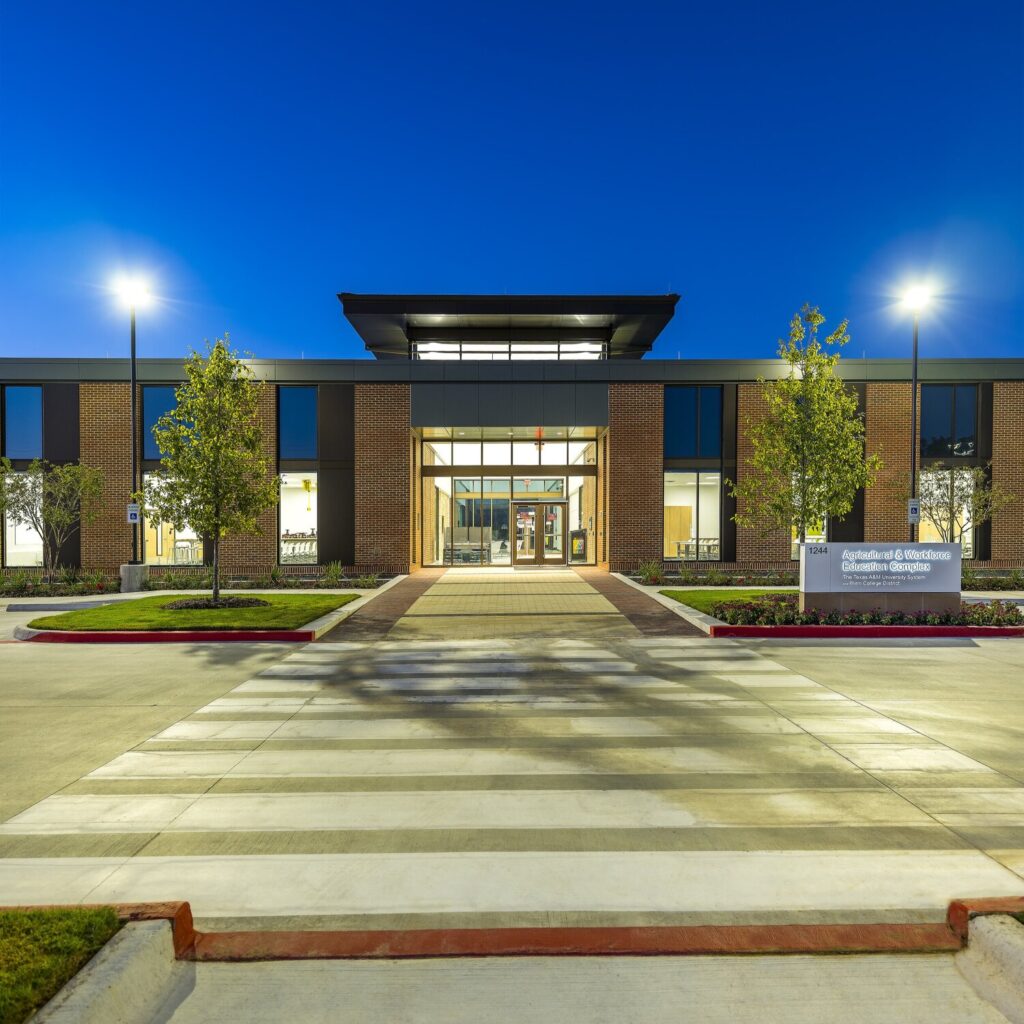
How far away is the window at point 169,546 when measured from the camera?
24.2m

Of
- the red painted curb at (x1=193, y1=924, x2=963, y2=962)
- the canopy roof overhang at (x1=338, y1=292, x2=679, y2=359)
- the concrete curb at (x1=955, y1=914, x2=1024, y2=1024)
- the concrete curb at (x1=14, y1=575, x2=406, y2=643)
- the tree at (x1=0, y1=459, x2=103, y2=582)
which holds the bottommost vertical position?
the concrete curb at (x1=14, y1=575, x2=406, y2=643)

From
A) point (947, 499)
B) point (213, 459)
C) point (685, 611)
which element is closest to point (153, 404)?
point (213, 459)

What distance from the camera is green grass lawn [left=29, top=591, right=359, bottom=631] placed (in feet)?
41.8

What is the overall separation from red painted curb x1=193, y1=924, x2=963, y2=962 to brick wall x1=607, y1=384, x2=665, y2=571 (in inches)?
838

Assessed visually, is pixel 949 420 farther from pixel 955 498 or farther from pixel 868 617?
pixel 868 617

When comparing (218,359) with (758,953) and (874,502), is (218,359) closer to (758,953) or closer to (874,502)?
(758,953)

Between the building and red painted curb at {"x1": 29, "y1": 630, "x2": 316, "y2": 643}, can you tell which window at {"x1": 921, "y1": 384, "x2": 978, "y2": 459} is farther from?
red painted curb at {"x1": 29, "y1": 630, "x2": 316, "y2": 643}

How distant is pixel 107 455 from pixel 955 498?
30560mm

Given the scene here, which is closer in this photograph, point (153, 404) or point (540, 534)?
point (153, 404)

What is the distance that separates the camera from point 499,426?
24891mm

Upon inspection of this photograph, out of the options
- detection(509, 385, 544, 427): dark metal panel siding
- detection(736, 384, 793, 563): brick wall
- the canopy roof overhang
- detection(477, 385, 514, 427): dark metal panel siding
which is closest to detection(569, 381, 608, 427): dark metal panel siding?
detection(509, 385, 544, 427): dark metal panel siding

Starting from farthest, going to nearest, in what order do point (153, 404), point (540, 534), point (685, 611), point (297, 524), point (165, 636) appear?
point (540, 534)
point (297, 524)
point (153, 404)
point (685, 611)
point (165, 636)

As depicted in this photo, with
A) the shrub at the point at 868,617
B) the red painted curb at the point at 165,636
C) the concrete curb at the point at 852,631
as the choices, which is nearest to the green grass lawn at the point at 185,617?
the red painted curb at the point at 165,636

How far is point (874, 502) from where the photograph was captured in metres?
24.5
